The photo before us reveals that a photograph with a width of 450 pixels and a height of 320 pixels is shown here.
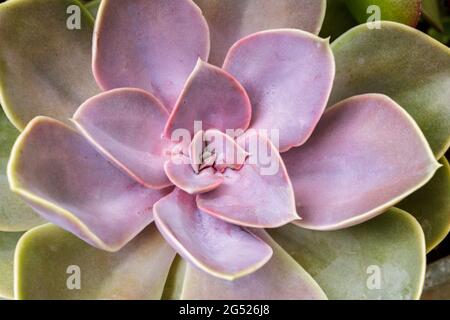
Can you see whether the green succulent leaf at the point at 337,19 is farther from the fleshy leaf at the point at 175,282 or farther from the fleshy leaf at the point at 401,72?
the fleshy leaf at the point at 175,282

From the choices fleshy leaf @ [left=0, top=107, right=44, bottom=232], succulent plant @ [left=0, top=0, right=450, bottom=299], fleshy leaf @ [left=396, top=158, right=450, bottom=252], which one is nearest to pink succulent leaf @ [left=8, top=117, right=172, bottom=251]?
succulent plant @ [left=0, top=0, right=450, bottom=299]

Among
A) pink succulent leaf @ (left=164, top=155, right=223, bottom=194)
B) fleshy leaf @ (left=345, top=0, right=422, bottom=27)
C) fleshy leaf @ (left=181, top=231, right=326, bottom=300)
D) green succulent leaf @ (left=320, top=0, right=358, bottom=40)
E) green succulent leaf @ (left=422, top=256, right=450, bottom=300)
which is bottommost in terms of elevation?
green succulent leaf @ (left=422, top=256, right=450, bottom=300)

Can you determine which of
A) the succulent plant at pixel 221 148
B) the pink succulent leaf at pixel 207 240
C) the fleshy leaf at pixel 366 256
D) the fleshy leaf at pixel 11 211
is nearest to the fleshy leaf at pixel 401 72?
the succulent plant at pixel 221 148

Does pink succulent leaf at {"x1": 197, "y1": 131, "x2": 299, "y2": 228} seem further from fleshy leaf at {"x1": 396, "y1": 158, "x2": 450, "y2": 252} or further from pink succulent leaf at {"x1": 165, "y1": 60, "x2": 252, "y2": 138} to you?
fleshy leaf at {"x1": 396, "y1": 158, "x2": 450, "y2": 252}

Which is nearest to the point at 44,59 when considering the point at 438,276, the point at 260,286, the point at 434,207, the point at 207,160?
the point at 207,160

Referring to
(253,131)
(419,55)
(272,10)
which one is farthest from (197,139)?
(419,55)

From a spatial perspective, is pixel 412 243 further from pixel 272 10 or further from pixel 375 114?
pixel 272 10

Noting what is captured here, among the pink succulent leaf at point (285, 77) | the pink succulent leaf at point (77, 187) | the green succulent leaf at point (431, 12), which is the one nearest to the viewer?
the pink succulent leaf at point (77, 187)

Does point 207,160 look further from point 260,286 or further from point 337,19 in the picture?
point 337,19
